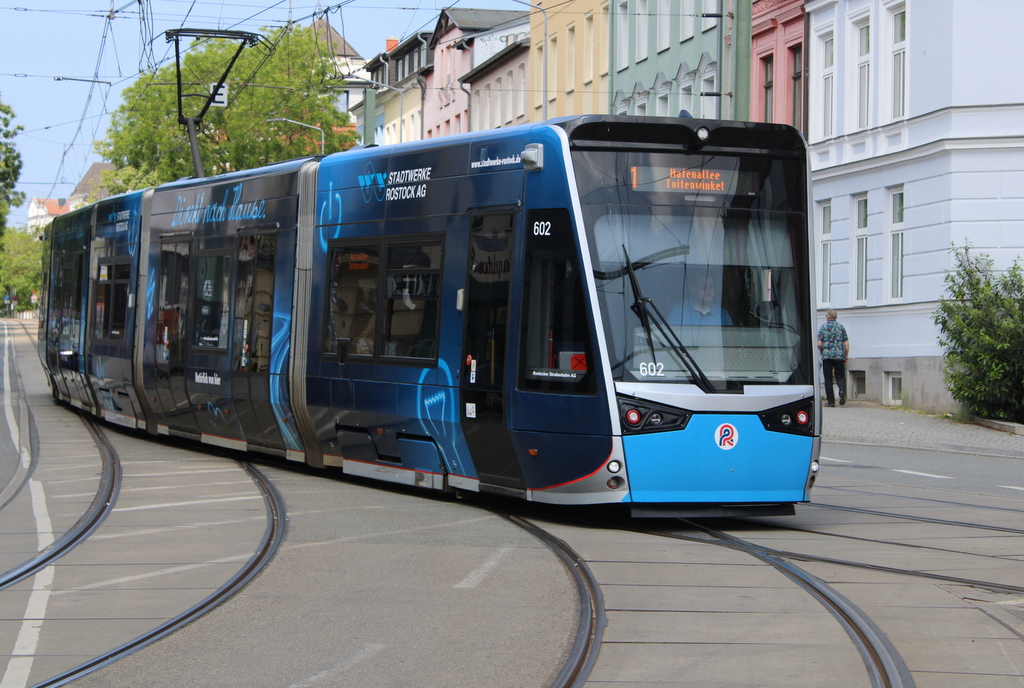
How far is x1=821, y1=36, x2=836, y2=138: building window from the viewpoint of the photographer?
28938 millimetres

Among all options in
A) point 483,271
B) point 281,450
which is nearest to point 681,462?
point 483,271

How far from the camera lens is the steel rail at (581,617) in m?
5.74

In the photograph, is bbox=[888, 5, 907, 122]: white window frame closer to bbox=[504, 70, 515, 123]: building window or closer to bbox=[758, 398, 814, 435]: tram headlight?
bbox=[758, 398, 814, 435]: tram headlight

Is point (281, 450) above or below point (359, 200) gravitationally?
below

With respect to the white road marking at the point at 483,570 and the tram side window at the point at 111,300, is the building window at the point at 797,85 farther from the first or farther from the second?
the white road marking at the point at 483,570

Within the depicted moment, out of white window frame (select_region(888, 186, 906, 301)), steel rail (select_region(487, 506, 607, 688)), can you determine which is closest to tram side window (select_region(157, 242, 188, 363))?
steel rail (select_region(487, 506, 607, 688))

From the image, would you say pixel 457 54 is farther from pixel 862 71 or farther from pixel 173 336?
pixel 173 336

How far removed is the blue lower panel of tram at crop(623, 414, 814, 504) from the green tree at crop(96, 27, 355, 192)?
1852 inches

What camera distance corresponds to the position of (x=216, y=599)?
7.48m

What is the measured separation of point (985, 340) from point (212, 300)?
11.8 meters

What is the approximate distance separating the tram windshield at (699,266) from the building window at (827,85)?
64.2ft

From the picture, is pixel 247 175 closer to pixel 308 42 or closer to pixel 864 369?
pixel 864 369

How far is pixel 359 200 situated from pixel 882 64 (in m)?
16.5

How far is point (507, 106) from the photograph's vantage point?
56625 mm
